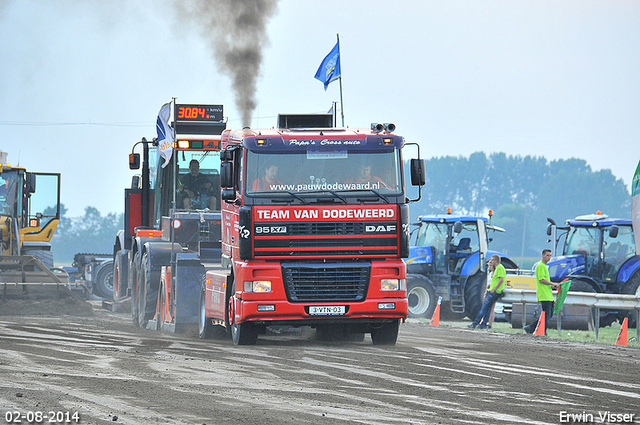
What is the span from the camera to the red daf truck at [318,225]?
13.7 m

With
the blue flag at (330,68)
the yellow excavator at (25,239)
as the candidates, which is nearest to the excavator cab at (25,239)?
the yellow excavator at (25,239)

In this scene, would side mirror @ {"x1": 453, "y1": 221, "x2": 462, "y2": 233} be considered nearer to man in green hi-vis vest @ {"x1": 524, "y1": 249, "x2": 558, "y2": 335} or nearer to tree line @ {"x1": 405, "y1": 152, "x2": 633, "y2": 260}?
man in green hi-vis vest @ {"x1": 524, "y1": 249, "x2": 558, "y2": 335}

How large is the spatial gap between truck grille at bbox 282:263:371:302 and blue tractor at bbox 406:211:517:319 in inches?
428

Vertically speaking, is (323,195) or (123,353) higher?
(323,195)

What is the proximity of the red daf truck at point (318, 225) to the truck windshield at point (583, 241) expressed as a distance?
10355mm

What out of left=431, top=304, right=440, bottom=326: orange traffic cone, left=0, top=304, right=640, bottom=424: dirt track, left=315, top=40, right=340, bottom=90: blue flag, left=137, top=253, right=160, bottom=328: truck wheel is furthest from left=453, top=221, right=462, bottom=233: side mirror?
left=137, top=253, right=160, bottom=328: truck wheel

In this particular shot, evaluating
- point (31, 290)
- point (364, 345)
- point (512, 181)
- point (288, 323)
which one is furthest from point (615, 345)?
point (512, 181)

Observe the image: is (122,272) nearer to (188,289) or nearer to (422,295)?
(188,289)

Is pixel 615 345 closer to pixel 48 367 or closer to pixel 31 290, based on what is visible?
pixel 48 367

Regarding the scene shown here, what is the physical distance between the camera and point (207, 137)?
1933cm

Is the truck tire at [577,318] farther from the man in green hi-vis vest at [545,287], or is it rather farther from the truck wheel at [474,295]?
the truck wheel at [474,295]

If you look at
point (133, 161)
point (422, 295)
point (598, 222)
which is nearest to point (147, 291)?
point (133, 161)

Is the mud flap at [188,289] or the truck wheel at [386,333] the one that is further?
the mud flap at [188,289]

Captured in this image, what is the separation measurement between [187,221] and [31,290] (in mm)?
5971
